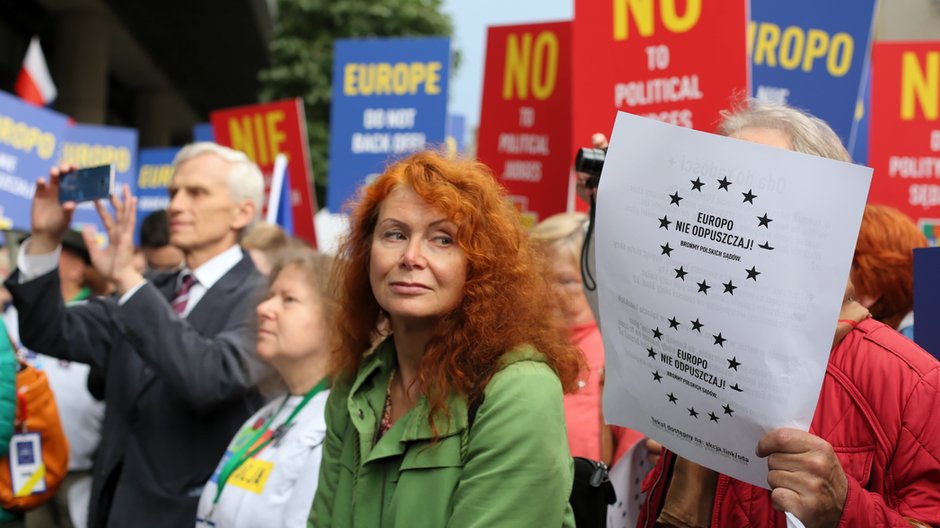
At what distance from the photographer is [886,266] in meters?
2.67

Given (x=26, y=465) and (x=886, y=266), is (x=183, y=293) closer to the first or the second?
(x=26, y=465)

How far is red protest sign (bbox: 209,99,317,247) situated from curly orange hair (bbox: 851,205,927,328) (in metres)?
3.65

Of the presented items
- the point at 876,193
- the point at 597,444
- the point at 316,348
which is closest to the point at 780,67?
the point at 876,193

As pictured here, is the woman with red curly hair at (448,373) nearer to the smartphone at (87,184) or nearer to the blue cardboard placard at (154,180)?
the smartphone at (87,184)

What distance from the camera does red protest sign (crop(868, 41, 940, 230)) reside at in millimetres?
4406

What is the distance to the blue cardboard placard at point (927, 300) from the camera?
2061mm

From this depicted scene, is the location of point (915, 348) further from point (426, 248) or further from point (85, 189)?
point (85, 189)

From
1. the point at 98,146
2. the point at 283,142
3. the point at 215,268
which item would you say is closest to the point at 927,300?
the point at 215,268

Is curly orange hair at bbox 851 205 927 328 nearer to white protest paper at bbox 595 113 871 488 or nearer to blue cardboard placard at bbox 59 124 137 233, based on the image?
white protest paper at bbox 595 113 871 488

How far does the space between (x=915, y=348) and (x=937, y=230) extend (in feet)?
10.5

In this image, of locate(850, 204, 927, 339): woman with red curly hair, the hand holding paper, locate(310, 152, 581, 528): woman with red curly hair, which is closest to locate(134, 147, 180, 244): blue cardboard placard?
locate(310, 152, 581, 528): woman with red curly hair

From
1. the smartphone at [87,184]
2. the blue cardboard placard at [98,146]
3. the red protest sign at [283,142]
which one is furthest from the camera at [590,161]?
the blue cardboard placard at [98,146]

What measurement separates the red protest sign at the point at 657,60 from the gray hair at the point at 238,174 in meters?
1.34

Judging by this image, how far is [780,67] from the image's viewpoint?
15.2 feet
